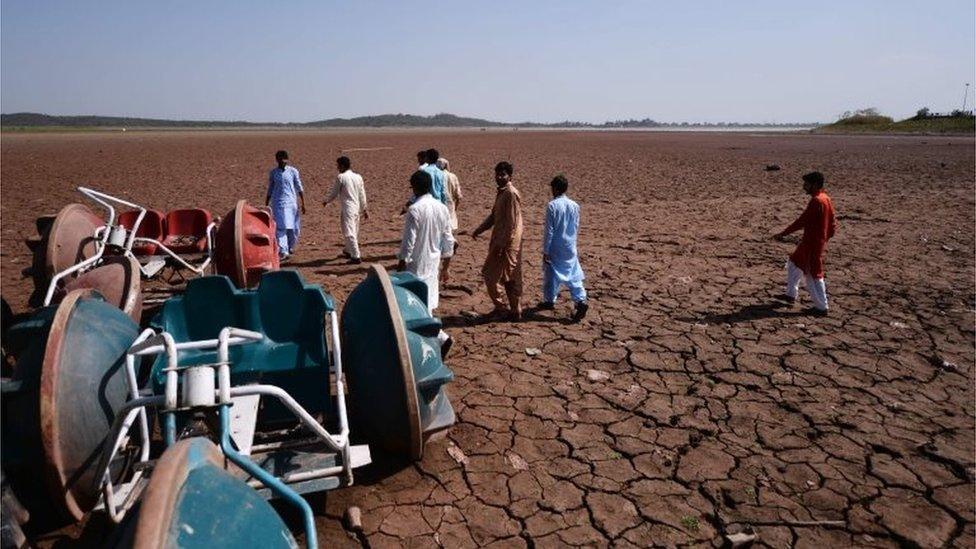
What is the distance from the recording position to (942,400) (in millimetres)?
4773

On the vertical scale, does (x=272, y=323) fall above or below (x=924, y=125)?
below

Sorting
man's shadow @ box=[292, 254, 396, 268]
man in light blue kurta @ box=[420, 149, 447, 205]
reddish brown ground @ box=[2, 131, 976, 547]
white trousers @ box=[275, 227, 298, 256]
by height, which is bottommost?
reddish brown ground @ box=[2, 131, 976, 547]

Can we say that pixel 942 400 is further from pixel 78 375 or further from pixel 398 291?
pixel 78 375

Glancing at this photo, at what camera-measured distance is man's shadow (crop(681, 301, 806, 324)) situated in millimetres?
6543

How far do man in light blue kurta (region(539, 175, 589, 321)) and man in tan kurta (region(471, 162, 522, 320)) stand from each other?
1.22ft

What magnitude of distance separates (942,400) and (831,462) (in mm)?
1729

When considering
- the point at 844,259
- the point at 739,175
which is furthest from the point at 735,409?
the point at 739,175

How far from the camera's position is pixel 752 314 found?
674 cm

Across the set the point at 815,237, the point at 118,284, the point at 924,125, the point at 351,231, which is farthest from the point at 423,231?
the point at 924,125

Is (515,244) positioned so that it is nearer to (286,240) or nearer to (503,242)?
(503,242)

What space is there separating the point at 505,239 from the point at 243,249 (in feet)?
9.08

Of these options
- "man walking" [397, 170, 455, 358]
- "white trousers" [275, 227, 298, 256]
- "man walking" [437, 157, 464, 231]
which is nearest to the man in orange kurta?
"man walking" [397, 170, 455, 358]

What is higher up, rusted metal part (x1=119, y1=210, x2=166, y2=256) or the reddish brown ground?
rusted metal part (x1=119, y1=210, x2=166, y2=256)

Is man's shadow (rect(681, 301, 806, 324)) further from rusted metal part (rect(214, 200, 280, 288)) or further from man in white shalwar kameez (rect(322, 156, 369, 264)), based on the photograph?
man in white shalwar kameez (rect(322, 156, 369, 264))
